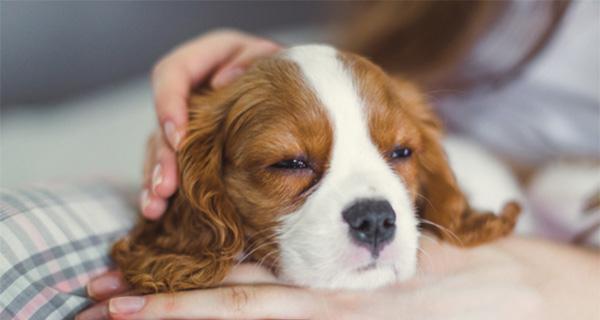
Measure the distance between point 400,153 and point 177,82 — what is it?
582 mm

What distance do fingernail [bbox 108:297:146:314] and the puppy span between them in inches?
2.3

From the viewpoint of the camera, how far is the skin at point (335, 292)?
4.45 feet

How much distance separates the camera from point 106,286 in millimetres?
1427

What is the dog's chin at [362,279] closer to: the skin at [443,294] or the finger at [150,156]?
the skin at [443,294]

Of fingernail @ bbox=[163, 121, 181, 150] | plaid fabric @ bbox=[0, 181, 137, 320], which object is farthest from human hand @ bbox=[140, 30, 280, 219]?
plaid fabric @ bbox=[0, 181, 137, 320]

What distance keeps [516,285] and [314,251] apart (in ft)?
1.96

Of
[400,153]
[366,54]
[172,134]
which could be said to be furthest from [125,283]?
[366,54]

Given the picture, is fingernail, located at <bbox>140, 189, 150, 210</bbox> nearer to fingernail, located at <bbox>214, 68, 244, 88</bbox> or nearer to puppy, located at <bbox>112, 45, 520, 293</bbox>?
puppy, located at <bbox>112, 45, 520, 293</bbox>

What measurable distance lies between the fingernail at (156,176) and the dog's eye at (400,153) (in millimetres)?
518

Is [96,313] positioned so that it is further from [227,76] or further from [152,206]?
[227,76]

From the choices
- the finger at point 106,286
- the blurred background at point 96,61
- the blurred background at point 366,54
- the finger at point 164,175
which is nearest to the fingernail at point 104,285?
the finger at point 106,286

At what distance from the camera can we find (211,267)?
141 cm

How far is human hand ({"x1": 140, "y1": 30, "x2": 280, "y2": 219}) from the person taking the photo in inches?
58.8

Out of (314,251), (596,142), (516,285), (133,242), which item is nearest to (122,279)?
(133,242)
